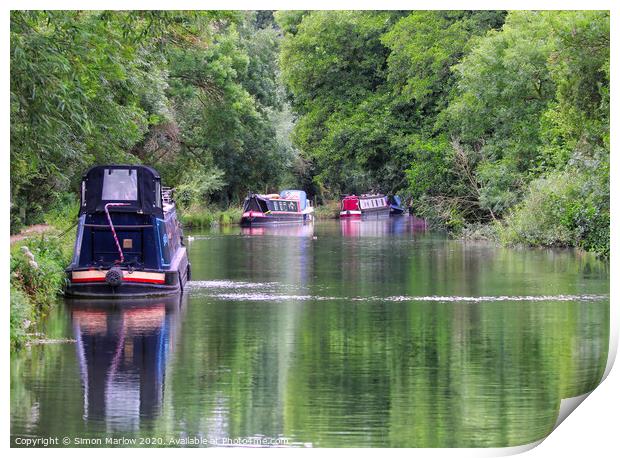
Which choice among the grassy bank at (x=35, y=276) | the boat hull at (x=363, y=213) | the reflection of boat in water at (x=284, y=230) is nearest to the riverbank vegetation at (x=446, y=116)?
the boat hull at (x=363, y=213)

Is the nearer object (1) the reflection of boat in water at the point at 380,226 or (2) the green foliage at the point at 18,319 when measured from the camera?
(2) the green foliage at the point at 18,319

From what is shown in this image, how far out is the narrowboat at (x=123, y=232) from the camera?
679 inches

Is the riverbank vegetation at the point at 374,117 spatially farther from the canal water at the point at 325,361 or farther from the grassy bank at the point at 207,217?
the canal water at the point at 325,361

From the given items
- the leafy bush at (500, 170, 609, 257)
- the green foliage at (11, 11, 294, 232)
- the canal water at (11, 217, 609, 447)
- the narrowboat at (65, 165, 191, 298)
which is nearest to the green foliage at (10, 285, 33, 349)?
the canal water at (11, 217, 609, 447)

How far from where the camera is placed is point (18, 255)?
15094 mm

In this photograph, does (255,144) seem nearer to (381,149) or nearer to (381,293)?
(381,149)

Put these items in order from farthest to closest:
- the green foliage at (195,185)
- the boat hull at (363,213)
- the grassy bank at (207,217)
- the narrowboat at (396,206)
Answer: the narrowboat at (396,206), the boat hull at (363,213), the grassy bank at (207,217), the green foliage at (195,185)

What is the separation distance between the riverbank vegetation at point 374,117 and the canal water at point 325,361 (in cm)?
228

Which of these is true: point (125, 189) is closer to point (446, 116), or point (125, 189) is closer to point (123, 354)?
point (123, 354)

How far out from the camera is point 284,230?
115 feet

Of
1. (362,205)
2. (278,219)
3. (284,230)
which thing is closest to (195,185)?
(284,230)

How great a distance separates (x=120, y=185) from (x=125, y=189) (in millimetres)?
126

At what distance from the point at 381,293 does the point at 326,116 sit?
36.6 ft
